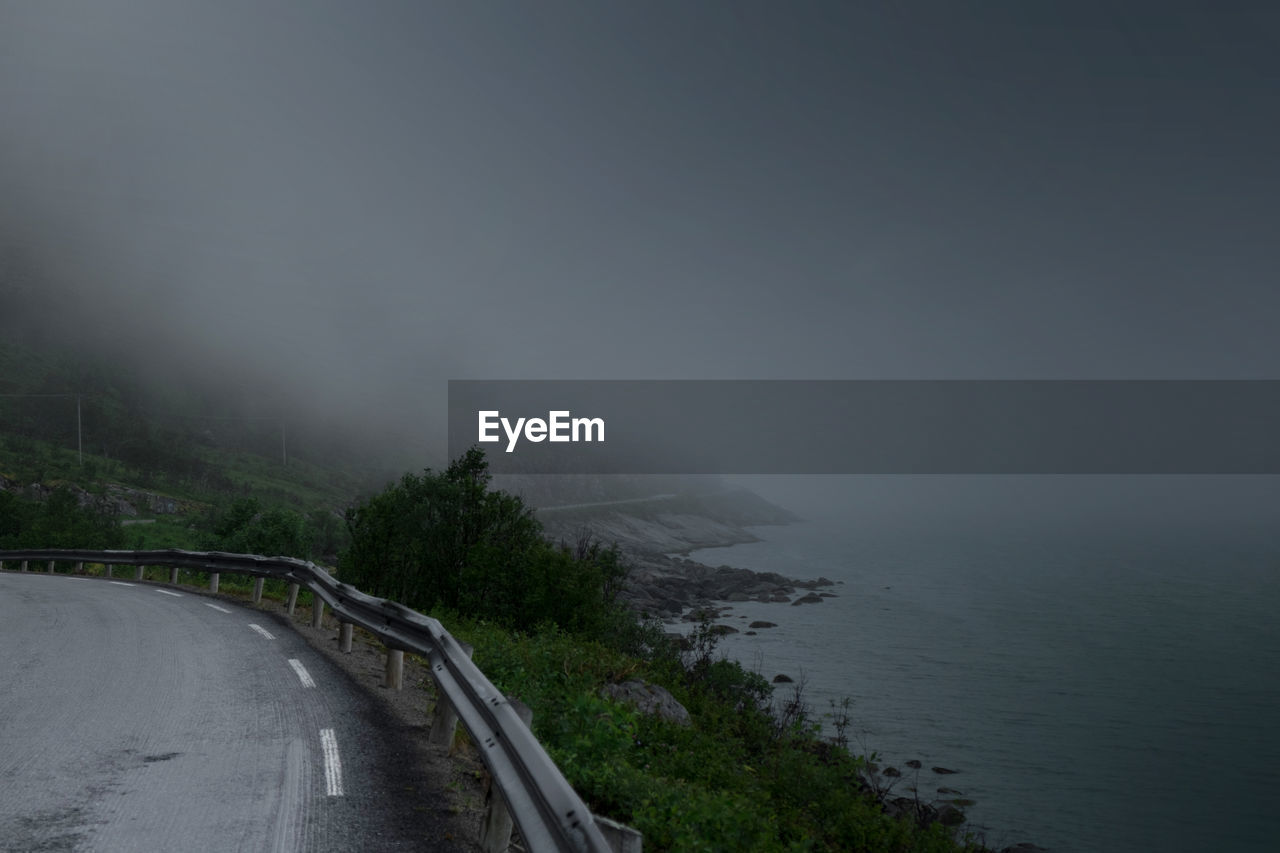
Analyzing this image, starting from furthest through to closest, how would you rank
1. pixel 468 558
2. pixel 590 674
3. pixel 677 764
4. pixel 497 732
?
pixel 468 558 → pixel 590 674 → pixel 677 764 → pixel 497 732

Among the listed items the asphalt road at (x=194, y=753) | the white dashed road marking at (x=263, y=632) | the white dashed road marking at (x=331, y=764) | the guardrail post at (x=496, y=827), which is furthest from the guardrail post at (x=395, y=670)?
the guardrail post at (x=496, y=827)

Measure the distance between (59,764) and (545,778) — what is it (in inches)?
166

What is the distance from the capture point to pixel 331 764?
6152 millimetres

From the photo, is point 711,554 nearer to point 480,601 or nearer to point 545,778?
point 480,601

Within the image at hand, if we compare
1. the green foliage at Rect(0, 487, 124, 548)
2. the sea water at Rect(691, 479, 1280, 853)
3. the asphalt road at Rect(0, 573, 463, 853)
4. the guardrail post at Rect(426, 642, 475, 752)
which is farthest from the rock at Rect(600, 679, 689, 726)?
the green foliage at Rect(0, 487, 124, 548)

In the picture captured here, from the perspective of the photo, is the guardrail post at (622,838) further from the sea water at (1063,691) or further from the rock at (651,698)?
the sea water at (1063,691)

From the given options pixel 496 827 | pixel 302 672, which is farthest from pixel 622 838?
pixel 302 672

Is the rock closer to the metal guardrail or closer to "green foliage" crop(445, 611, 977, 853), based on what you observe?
"green foliage" crop(445, 611, 977, 853)

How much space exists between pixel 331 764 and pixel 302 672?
13.4 feet

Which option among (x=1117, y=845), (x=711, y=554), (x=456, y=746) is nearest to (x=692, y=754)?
(x=456, y=746)

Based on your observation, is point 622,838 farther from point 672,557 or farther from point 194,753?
point 672,557

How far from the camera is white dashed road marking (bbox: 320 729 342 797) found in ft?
18.5

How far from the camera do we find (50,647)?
11.0 meters

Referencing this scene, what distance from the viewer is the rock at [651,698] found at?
41.9 feet
